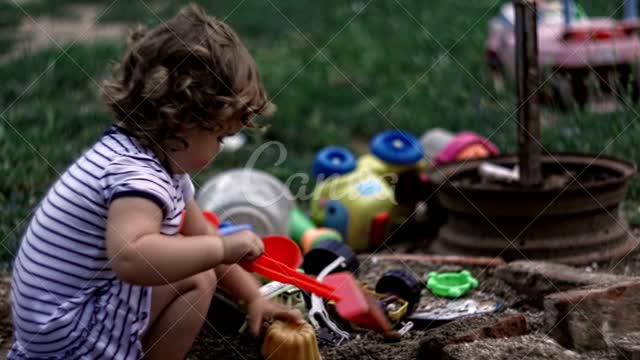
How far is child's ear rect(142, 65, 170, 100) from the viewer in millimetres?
1841

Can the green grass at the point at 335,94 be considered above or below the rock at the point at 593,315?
below

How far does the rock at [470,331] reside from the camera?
6.45 ft

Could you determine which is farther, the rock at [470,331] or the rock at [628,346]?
the rock at [470,331]

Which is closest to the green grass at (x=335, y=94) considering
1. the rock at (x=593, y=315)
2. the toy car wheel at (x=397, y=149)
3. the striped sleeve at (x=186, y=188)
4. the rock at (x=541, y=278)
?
the toy car wheel at (x=397, y=149)

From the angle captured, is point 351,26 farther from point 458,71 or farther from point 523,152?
point 523,152

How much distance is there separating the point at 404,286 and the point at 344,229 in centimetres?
93

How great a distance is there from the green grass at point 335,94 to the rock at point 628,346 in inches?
49.4

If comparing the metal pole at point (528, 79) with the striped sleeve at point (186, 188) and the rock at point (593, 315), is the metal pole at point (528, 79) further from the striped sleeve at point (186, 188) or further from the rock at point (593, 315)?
the striped sleeve at point (186, 188)

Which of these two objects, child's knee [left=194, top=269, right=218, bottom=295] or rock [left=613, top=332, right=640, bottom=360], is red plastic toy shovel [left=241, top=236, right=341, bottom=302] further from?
rock [left=613, top=332, right=640, bottom=360]

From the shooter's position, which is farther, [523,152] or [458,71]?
[458,71]

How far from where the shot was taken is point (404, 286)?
2.37m

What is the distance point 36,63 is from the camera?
4395 mm

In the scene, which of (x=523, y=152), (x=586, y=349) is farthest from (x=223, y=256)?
(x=523, y=152)

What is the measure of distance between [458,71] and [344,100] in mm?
733
